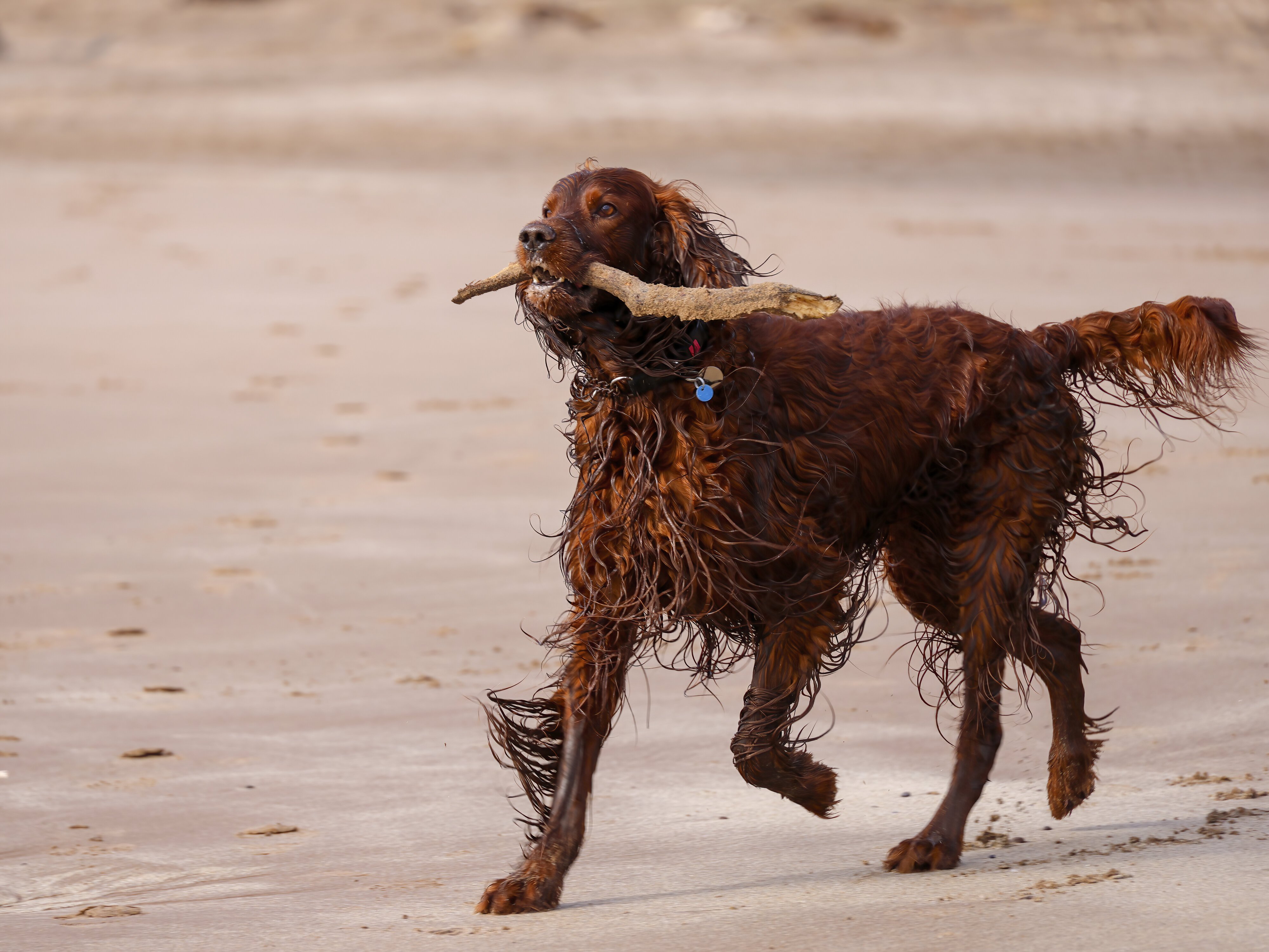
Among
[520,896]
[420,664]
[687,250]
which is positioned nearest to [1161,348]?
[687,250]

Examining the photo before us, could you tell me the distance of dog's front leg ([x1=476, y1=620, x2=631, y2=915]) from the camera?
3.84m

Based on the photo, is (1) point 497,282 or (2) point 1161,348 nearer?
(1) point 497,282

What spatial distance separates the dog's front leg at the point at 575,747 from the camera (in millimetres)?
3840

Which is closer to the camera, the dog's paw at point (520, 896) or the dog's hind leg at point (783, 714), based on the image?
the dog's paw at point (520, 896)

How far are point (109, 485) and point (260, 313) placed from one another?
3.51 m

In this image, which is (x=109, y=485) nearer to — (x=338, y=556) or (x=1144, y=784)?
(x=338, y=556)

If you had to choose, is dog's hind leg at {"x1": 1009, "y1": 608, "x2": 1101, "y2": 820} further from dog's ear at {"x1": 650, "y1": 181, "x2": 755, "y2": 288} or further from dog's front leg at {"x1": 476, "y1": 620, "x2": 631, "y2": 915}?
dog's ear at {"x1": 650, "y1": 181, "x2": 755, "y2": 288}

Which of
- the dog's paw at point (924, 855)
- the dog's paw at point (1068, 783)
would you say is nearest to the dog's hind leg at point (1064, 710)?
the dog's paw at point (1068, 783)

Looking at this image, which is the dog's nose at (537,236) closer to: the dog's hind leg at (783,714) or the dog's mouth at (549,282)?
the dog's mouth at (549,282)

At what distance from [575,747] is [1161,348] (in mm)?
1765

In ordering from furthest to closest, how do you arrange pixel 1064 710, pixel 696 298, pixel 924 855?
pixel 1064 710, pixel 924 855, pixel 696 298

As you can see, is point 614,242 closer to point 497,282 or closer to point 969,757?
point 497,282

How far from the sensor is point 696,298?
369 cm

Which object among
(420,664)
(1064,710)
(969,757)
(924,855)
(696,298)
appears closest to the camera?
(696,298)
